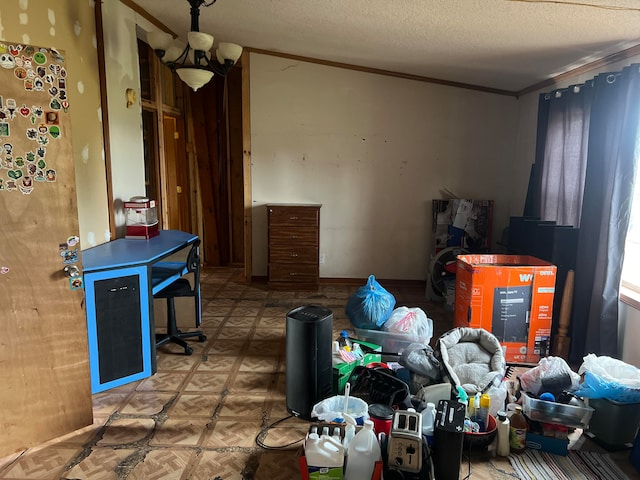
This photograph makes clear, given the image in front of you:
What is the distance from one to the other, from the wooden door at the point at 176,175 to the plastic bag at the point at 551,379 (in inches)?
155

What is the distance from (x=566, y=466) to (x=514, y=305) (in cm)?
123

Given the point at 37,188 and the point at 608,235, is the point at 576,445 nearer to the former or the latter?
the point at 608,235

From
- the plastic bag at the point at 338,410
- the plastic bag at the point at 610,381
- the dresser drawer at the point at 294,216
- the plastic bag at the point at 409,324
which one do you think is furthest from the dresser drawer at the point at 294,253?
the plastic bag at the point at 610,381

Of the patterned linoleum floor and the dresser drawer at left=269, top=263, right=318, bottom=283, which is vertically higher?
the dresser drawer at left=269, top=263, right=318, bottom=283

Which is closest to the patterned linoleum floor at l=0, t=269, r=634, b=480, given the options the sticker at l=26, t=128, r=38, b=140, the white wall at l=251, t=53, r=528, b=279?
the sticker at l=26, t=128, r=38, b=140

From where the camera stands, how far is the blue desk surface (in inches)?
103

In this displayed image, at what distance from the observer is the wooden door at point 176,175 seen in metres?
5.20

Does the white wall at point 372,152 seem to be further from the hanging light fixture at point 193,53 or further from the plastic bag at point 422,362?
the plastic bag at point 422,362

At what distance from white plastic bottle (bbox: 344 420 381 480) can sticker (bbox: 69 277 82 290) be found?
154 cm

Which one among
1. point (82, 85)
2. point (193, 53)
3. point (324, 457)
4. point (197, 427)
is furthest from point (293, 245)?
point (324, 457)

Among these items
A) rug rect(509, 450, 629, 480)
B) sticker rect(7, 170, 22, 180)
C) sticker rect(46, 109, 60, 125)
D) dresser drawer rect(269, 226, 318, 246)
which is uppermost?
sticker rect(46, 109, 60, 125)

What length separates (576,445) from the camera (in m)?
2.34

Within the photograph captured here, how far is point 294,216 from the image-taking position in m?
4.80

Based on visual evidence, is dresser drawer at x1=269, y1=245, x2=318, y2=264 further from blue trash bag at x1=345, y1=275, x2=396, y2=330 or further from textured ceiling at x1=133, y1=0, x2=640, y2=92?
textured ceiling at x1=133, y1=0, x2=640, y2=92
